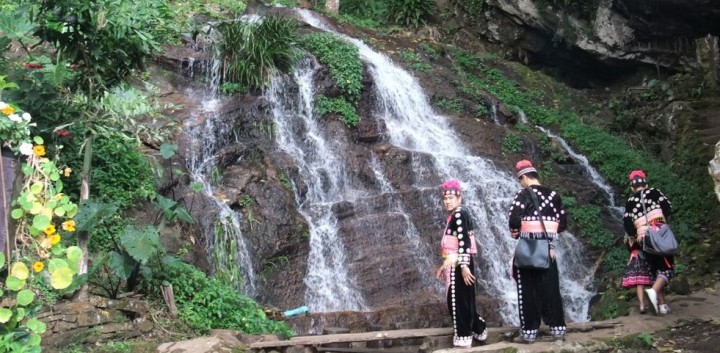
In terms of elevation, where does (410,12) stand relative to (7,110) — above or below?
above

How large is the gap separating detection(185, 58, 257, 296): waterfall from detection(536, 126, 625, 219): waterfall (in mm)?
6712

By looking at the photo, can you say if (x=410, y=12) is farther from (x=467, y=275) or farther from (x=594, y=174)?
(x=467, y=275)

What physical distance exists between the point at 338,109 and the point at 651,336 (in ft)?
23.3

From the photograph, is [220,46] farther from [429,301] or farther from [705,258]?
[705,258]

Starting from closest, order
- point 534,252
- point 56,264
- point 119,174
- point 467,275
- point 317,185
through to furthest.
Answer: point 56,264, point 467,275, point 534,252, point 119,174, point 317,185

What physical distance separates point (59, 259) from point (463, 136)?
10.4 meters

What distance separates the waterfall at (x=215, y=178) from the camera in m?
8.91

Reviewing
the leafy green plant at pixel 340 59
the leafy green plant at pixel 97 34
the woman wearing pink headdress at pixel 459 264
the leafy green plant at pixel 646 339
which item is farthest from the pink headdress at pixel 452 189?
the leafy green plant at pixel 340 59

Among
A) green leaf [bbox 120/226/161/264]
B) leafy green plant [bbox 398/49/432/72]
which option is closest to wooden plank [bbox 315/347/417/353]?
green leaf [bbox 120/226/161/264]

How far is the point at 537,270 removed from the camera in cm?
612

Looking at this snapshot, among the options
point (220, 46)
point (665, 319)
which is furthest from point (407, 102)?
point (665, 319)

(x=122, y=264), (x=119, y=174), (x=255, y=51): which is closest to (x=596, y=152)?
(x=255, y=51)

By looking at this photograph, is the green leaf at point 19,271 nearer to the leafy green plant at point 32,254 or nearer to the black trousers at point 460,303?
the leafy green plant at point 32,254

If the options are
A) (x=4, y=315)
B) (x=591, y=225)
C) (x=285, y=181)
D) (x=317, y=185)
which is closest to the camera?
(x=4, y=315)
